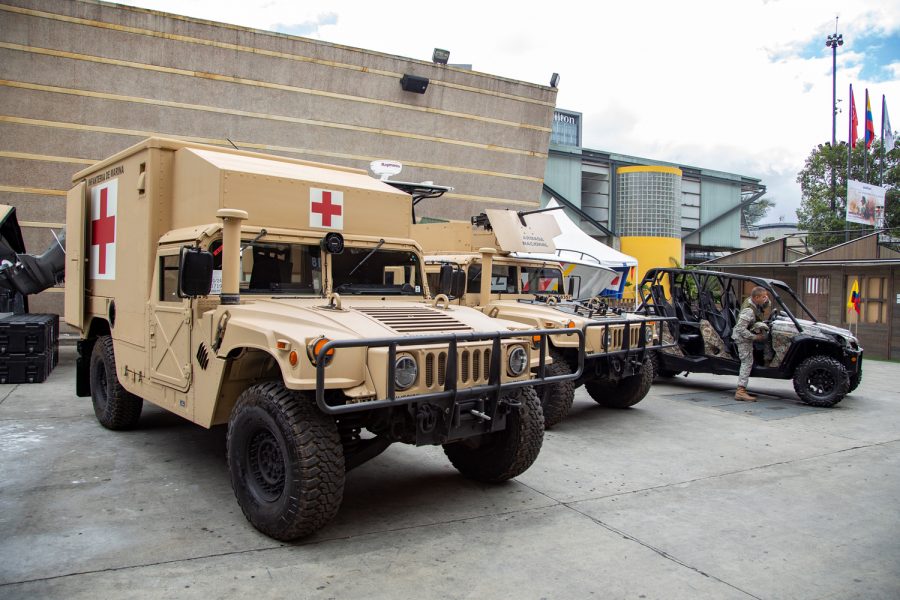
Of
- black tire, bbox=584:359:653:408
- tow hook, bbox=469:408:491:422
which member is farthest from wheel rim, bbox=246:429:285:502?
black tire, bbox=584:359:653:408

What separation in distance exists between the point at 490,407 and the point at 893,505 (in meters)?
3.33

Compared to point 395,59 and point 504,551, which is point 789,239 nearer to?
point 395,59

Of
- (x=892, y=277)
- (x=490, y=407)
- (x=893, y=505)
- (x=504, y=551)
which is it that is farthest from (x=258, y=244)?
(x=892, y=277)

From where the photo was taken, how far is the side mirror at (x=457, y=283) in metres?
5.99

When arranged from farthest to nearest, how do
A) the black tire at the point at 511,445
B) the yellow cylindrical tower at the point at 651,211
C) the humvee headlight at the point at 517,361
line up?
the yellow cylindrical tower at the point at 651,211 → the black tire at the point at 511,445 → the humvee headlight at the point at 517,361

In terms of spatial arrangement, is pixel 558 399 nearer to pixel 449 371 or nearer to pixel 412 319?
pixel 412 319

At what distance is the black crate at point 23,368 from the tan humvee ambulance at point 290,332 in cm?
368

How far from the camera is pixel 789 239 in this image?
18859 millimetres

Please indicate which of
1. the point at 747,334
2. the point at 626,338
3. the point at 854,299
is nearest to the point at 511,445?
the point at 626,338

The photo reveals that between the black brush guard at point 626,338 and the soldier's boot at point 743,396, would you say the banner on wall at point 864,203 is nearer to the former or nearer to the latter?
the soldier's boot at point 743,396

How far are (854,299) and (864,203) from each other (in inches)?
238

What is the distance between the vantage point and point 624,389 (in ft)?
28.2

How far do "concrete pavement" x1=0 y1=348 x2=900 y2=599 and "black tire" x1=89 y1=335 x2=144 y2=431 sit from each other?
0.16m

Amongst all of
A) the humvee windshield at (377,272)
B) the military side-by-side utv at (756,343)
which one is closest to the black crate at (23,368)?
the humvee windshield at (377,272)
